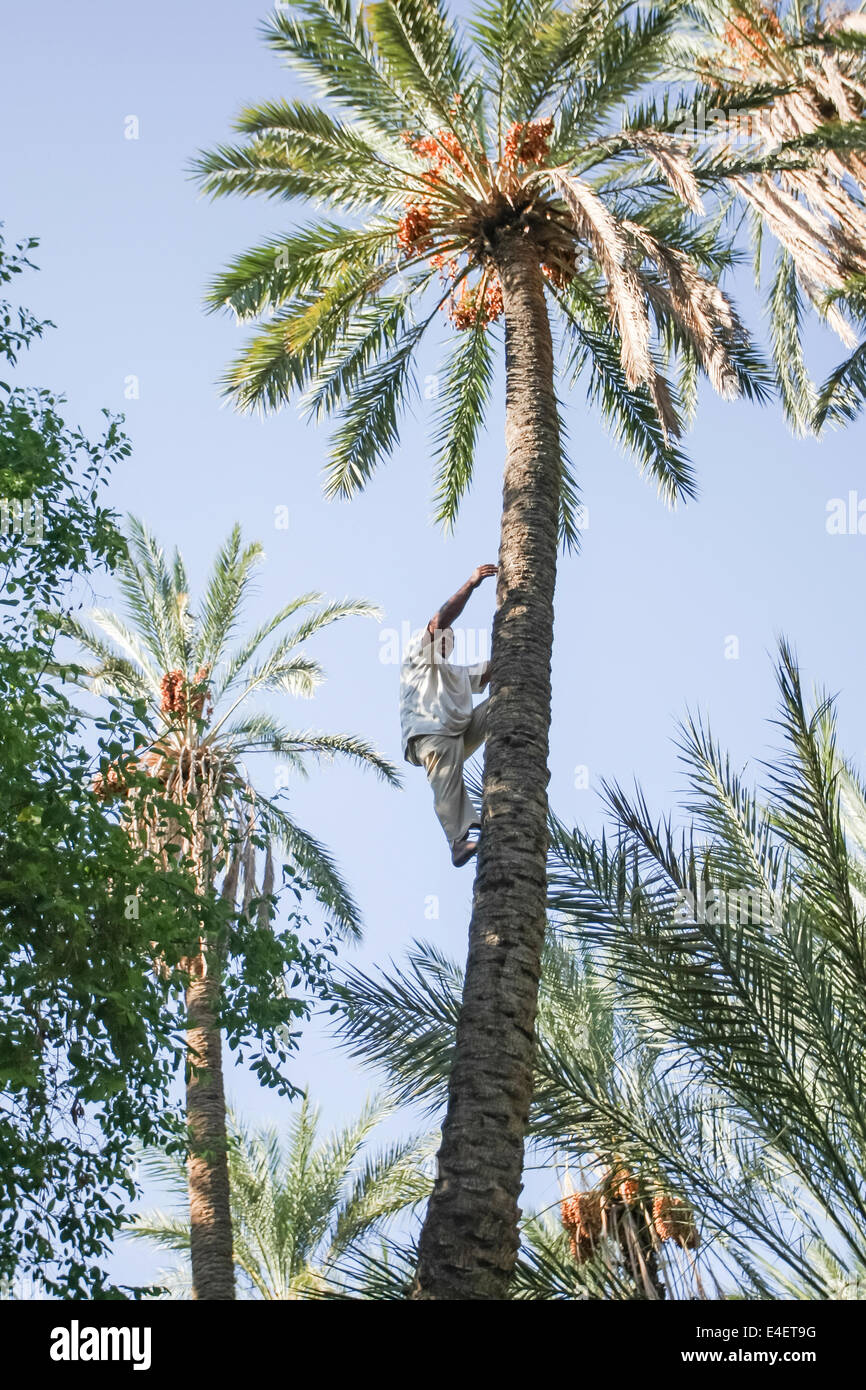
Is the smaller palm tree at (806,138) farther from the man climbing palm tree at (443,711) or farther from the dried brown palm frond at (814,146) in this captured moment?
the man climbing palm tree at (443,711)

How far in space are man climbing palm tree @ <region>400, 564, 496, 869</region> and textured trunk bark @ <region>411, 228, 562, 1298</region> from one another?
0.52 m

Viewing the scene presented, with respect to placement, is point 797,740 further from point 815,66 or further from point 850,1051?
point 815,66

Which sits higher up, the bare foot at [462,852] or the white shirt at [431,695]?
the white shirt at [431,695]

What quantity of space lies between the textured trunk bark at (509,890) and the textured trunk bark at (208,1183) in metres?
5.61

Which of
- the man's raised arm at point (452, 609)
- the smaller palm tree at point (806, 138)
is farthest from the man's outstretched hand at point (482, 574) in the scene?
the smaller palm tree at point (806, 138)

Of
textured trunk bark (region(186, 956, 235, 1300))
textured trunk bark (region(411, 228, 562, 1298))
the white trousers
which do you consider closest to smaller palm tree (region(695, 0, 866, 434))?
textured trunk bark (region(411, 228, 562, 1298))

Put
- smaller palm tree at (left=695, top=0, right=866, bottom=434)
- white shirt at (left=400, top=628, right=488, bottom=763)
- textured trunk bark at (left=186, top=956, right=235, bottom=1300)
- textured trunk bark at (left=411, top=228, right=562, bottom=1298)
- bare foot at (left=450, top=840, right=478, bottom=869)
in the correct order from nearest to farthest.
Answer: textured trunk bark at (left=411, top=228, right=562, bottom=1298) → bare foot at (left=450, top=840, right=478, bottom=869) → white shirt at (left=400, top=628, right=488, bottom=763) → smaller palm tree at (left=695, top=0, right=866, bottom=434) → textured trunk bark at (left=186, top=956, right=235, bottom=1300)

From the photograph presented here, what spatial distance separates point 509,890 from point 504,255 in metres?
5.61

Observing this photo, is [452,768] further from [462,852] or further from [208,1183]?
[208,1183]

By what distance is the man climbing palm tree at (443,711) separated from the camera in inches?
318

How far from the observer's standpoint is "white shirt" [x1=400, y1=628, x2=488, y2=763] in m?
8.29

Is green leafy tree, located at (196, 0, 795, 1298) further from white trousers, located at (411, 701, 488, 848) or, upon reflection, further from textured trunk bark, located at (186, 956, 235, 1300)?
textured trunk bark, located at (186, 956, 235, 1300)
